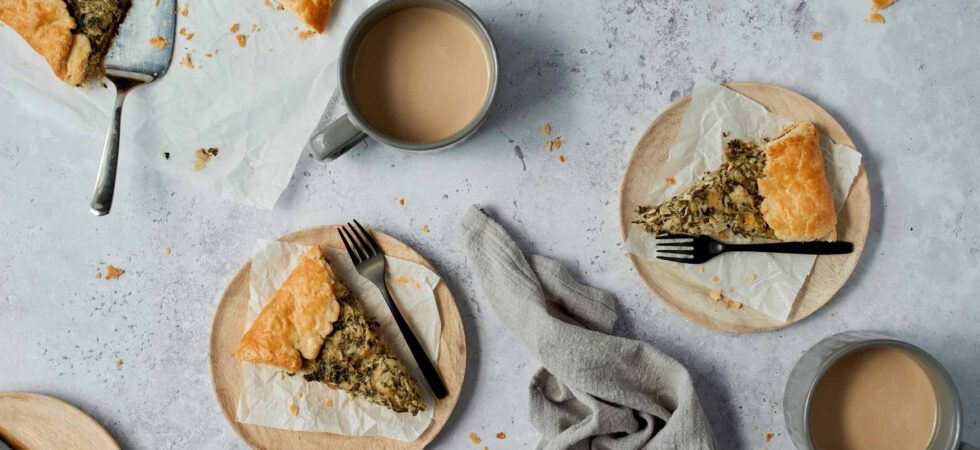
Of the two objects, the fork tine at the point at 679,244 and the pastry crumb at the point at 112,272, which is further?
the pastry crumb at the point at 112,272

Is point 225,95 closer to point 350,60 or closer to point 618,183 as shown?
point 350,60

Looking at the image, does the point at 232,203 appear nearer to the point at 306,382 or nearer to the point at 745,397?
the point at 306,382

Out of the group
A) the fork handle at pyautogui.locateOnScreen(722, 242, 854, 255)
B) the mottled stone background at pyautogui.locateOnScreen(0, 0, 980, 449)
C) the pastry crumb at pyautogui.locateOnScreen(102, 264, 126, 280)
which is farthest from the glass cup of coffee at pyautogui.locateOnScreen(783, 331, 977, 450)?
the pastry crumb at pyautogui.locateOnScreen(102, 264, 126, 280)

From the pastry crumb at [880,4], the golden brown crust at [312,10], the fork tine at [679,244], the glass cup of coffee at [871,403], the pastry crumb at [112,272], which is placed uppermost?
the pastry crumb at [880,4]

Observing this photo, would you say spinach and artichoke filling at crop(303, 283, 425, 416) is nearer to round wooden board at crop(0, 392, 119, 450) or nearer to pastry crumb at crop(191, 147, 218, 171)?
pastry crumb at crop(191, 147, 218, 171)

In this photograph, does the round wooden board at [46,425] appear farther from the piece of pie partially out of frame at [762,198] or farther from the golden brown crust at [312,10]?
the piece of pie partially out of frame at [762,198]

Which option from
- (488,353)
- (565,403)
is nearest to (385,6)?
(488,353)

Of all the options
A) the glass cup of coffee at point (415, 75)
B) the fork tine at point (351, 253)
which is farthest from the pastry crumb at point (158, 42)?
the fork tine at point (351, 253)

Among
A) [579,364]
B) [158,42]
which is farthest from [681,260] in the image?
[158,42]
